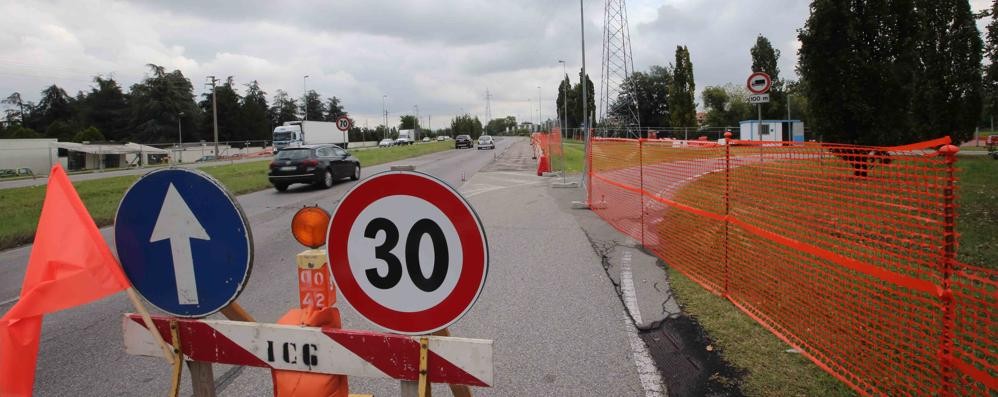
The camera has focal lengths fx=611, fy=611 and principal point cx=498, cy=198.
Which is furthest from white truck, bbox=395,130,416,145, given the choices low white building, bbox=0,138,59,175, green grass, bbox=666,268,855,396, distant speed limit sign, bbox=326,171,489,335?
distant speed limit sign, bbox=326,171,489,335

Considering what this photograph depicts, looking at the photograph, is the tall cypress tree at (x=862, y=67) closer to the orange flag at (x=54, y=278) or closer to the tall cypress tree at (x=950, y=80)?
the tall cypress tree at (x=950, y=80)

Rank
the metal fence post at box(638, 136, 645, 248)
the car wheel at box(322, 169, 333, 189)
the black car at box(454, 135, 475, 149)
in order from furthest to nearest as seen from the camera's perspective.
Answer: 1. the black car at box(454, 135, 475, 149)
2. the car wheel at box(322, 169, 333, 189)
3. the metal fence post at box(638, 136, 645, 248)

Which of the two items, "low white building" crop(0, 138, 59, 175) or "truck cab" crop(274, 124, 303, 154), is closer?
"low white building" crop(0, 138, 59, 175)

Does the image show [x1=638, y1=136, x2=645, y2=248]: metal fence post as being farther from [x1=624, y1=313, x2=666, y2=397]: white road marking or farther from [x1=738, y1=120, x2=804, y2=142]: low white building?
[x1=738, y1=120, x2=804, y2=142]: low white building

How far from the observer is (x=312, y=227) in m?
2.27

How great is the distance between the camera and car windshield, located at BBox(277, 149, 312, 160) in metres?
18.0

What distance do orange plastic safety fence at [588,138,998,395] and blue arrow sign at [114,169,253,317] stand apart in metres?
3.06

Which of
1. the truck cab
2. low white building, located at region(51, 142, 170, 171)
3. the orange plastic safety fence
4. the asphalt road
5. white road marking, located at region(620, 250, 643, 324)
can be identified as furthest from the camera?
the truck cab

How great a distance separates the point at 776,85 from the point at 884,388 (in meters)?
71.8

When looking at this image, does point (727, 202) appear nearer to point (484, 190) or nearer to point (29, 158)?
point (484, 190)

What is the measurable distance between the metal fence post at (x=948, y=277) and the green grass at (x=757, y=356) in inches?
23.9

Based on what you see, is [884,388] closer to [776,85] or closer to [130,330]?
[130,330]

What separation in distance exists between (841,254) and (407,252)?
13.8ft

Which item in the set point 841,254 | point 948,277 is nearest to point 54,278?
point 948,277
